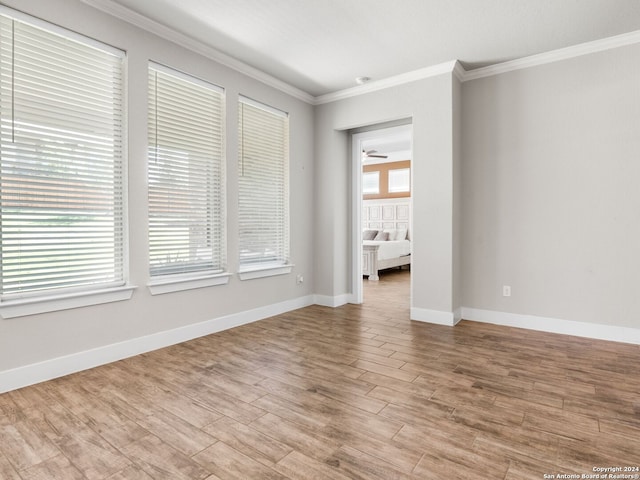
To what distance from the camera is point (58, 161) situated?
2.57 meters

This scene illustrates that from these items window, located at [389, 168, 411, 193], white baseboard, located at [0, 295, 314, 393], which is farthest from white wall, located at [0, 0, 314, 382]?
window, located at [389, 168, 411, 193]

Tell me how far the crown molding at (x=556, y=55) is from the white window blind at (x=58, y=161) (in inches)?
138

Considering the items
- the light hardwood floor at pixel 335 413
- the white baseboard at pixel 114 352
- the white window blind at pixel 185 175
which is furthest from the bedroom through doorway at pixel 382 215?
the light hardwood floor at pixel 335 413

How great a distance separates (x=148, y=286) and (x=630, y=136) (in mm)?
4442

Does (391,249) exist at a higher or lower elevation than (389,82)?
lower

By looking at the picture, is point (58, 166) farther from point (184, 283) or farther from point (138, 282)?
point (184, 283)

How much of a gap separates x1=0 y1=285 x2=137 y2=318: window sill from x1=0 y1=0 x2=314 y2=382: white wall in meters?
0.05

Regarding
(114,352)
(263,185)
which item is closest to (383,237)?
(263,185)

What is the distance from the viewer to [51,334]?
2.53 m

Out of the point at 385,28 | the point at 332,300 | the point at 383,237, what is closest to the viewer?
the point at 385,28

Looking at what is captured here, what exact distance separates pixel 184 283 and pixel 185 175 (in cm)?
100

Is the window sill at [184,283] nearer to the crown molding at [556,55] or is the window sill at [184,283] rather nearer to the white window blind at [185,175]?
the white window blind at [185,175]

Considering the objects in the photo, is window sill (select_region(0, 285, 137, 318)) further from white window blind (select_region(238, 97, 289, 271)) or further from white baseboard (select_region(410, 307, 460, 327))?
white baseboard (select_region(410, 307, 460, 327))

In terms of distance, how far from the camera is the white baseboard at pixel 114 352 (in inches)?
94.2
